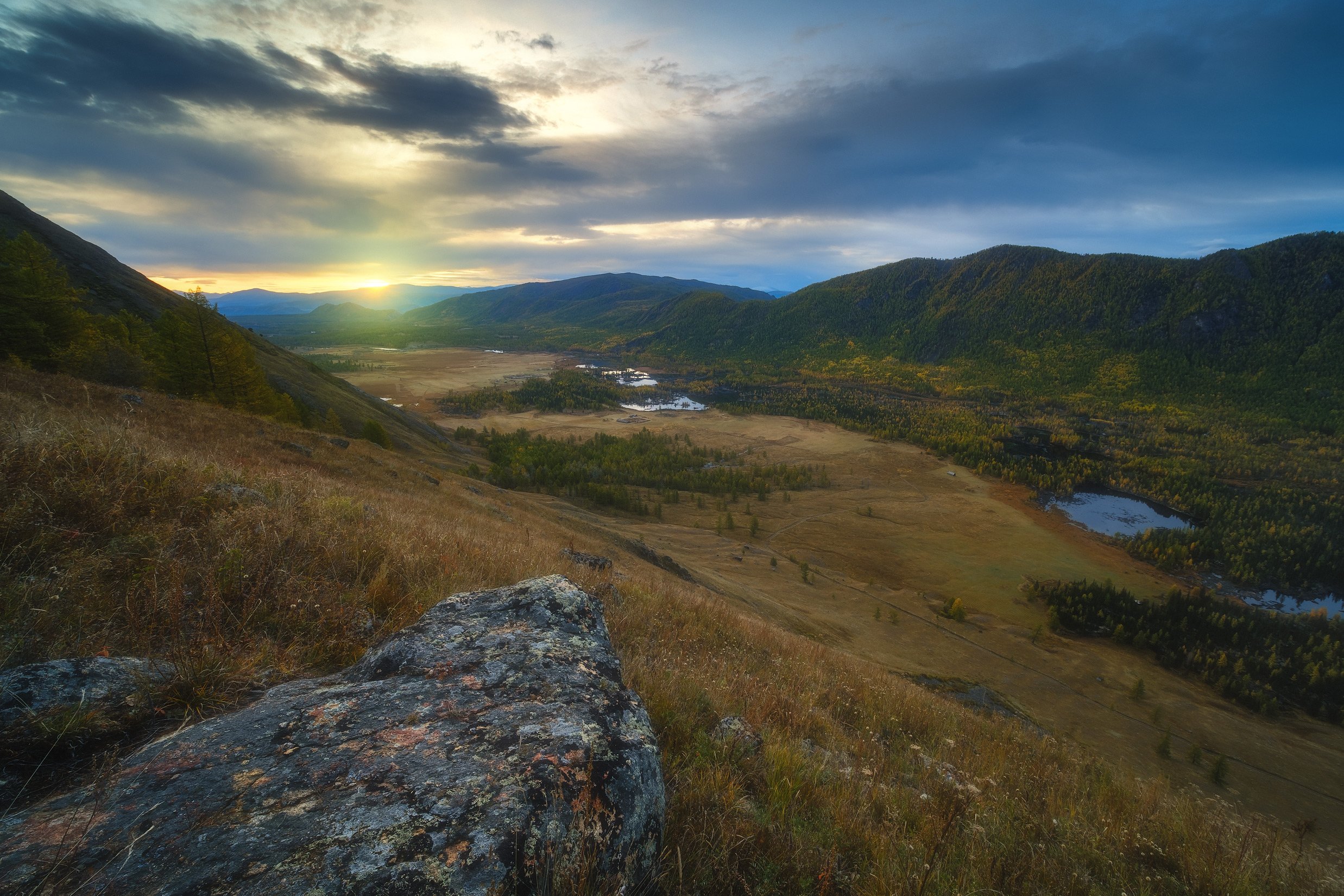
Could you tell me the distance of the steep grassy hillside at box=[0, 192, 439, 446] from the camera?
136ft

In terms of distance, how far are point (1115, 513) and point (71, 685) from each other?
9068 cm

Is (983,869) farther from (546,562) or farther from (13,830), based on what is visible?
(546,562)

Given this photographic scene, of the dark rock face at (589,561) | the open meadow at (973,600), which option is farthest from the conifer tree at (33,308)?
the dark rock face at (589,561)

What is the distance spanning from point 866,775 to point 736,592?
2150 centimetres

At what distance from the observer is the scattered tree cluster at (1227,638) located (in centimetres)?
3359

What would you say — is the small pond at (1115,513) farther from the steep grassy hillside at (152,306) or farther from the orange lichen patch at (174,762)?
the steep grassy hillside at (152,306)

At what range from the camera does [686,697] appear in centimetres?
479

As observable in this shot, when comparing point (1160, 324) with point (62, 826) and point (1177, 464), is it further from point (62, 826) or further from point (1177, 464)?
point (62, 826)

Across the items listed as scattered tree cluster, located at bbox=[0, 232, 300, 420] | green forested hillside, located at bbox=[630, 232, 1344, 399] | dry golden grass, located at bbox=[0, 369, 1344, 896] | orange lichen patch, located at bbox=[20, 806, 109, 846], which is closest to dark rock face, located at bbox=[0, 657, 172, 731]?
dry golden grass, located at bbox=[0, 369, 1344, 896]

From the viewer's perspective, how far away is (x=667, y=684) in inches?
187

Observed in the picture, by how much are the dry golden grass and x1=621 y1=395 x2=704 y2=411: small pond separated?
113m

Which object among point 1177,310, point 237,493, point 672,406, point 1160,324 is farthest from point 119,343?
point 1177,310

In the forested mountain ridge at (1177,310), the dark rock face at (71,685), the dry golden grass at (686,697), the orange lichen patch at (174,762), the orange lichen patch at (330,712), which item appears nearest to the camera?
the orange lichen patch at (174,762)

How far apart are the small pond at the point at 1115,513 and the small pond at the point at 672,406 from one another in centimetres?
7475
